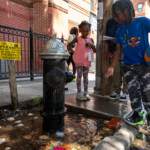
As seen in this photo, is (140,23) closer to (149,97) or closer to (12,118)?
(149,97)

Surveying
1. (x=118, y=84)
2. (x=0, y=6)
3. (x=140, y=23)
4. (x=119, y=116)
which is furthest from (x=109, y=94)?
(x=0, y=6)

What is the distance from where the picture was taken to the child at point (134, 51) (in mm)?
2156

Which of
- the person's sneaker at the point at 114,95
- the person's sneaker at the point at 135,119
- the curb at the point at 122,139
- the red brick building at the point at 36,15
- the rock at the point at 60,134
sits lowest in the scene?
the rock at the point at 60,134

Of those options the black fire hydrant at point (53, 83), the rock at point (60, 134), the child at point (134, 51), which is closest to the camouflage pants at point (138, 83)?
the child at point (134, 51)

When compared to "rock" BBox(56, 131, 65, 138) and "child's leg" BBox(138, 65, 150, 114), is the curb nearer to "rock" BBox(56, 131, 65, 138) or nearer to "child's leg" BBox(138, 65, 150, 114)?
"child's leg" BBox(138, 65, 150, 114)

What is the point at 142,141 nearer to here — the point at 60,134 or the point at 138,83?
the point at 138,83

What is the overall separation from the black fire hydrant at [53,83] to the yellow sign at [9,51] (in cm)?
85

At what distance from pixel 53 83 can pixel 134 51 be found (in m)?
1.19

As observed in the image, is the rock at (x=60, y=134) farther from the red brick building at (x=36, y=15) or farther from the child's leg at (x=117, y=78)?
the red brick building at (x=36, y=15)

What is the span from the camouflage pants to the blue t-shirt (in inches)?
3.8

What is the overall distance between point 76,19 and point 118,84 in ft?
35.6

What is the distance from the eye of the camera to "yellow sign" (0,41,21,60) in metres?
2.59

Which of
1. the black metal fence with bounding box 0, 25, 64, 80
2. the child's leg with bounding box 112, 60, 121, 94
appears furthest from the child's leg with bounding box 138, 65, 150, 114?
the black metal fence with bounding box 0, 25, 64, 80

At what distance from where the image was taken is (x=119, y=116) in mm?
2490
